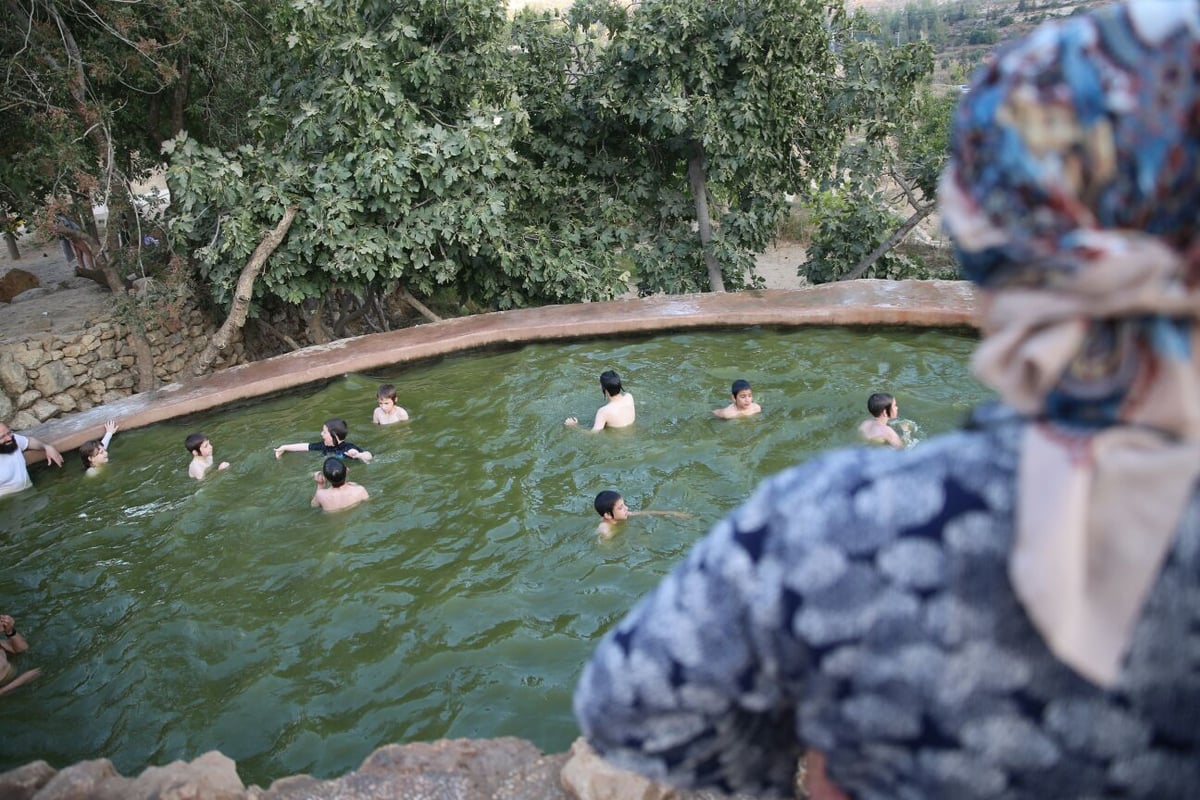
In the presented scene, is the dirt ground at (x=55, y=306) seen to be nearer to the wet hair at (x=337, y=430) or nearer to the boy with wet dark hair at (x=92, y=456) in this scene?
the boy with wet dark hair at (x=92, y=456)

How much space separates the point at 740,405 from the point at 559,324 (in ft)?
9.07

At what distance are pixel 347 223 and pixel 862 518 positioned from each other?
973 centimetres

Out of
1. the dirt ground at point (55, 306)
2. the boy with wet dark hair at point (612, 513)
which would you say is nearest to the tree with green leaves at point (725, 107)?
the boy with wet dark hair at point (612, 513)

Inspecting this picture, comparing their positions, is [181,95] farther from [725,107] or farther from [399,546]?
[399,546]

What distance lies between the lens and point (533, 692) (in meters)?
4.74

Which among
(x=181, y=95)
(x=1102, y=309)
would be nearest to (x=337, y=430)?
(x=181, y=95)

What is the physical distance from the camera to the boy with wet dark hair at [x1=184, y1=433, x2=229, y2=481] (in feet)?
24.8

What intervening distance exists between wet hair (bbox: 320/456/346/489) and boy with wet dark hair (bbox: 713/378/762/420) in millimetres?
3009

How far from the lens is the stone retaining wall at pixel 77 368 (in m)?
10.9

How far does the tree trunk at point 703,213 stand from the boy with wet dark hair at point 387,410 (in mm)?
5477

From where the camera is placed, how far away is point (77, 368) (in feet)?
37.6

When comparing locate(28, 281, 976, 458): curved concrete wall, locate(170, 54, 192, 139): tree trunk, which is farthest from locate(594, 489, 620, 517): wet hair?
locate(170, 54, 192, 139): tree trunk

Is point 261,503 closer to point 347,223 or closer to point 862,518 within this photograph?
→ point 347,223

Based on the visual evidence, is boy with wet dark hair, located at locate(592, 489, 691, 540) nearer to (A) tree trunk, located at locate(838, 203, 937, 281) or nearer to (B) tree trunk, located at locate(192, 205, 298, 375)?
(B) tree trunk, located at locate(192, 205, 298, 375)
